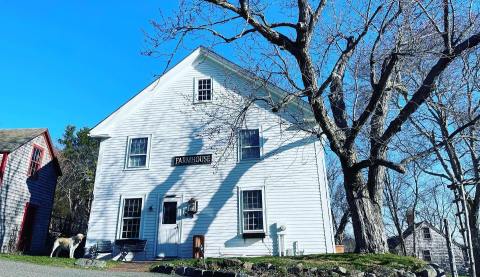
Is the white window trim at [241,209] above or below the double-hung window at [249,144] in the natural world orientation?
below

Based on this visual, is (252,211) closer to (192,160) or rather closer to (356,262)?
(192,160)

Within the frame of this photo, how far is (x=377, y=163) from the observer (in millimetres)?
8859

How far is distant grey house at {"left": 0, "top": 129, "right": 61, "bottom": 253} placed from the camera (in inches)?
634

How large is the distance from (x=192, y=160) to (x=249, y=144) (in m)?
2.42

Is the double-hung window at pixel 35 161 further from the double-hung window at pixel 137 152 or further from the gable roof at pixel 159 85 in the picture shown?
the double-hung window at pixel 137 152

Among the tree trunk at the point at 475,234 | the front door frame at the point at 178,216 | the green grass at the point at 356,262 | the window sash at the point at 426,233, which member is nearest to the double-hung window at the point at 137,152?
the front door frame at the point at 178,216

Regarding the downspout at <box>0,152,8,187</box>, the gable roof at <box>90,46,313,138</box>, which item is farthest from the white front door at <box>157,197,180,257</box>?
the downspout at <box>0,152,8,187</box>

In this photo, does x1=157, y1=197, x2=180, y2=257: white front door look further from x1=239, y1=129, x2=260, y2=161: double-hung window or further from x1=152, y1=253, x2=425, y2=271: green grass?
x1=152, y1=253, x2=425, y2=271: green grass

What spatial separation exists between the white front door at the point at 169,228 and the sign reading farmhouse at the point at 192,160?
1.49 m

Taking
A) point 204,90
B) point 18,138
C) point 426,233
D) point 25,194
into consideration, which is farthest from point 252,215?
point 426,233

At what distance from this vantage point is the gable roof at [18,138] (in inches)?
656

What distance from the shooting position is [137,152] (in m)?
15.2

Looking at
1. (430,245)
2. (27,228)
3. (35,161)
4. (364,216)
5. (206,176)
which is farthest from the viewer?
(430,245)

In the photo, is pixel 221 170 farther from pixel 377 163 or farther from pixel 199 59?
pixel 377 163
